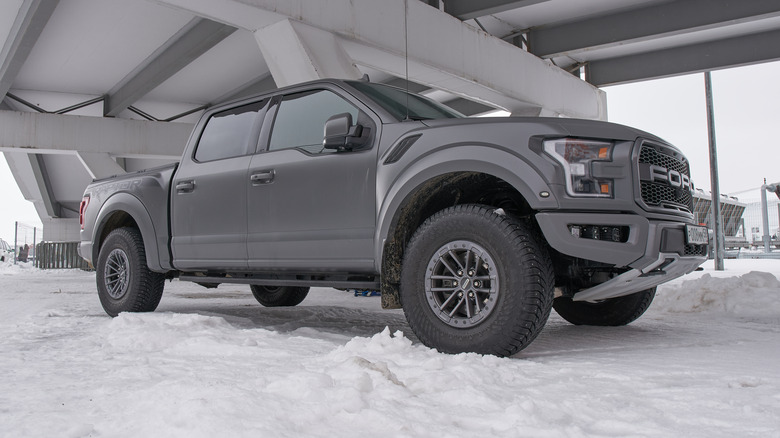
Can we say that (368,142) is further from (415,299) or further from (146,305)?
(146,305)

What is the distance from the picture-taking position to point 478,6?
1120 cm

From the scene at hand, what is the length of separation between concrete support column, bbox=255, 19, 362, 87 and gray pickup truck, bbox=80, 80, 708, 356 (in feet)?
10.2

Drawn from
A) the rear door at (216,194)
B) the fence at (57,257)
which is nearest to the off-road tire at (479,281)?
the rear door at (216,194)

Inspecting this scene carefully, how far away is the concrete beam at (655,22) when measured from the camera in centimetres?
1145

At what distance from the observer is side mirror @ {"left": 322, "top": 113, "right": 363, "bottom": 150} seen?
3545 mm

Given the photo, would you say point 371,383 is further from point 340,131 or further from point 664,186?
point 664,186

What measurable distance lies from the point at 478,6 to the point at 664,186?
881 centimetres

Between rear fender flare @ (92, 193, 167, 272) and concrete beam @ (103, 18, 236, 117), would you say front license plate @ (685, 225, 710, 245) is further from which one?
concrete beam @ (103, 18, 236, 117)

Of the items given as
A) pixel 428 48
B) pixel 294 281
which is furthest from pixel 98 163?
pixel 294 281

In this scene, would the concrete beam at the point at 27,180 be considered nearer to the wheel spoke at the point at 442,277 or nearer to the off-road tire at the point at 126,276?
the off-road tire at the point at 126,276

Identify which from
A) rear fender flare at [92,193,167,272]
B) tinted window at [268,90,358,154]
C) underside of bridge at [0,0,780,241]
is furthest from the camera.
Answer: underside of bridge at [0,0,780,241]

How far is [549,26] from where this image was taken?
13.7 m

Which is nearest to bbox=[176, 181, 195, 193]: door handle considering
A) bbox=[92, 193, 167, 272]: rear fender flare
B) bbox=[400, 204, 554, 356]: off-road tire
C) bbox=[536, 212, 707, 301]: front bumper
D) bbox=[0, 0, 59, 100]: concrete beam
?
bbox=[92, 193, 167, 272]: rear fender flare

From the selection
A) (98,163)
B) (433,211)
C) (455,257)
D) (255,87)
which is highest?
(255,87)
